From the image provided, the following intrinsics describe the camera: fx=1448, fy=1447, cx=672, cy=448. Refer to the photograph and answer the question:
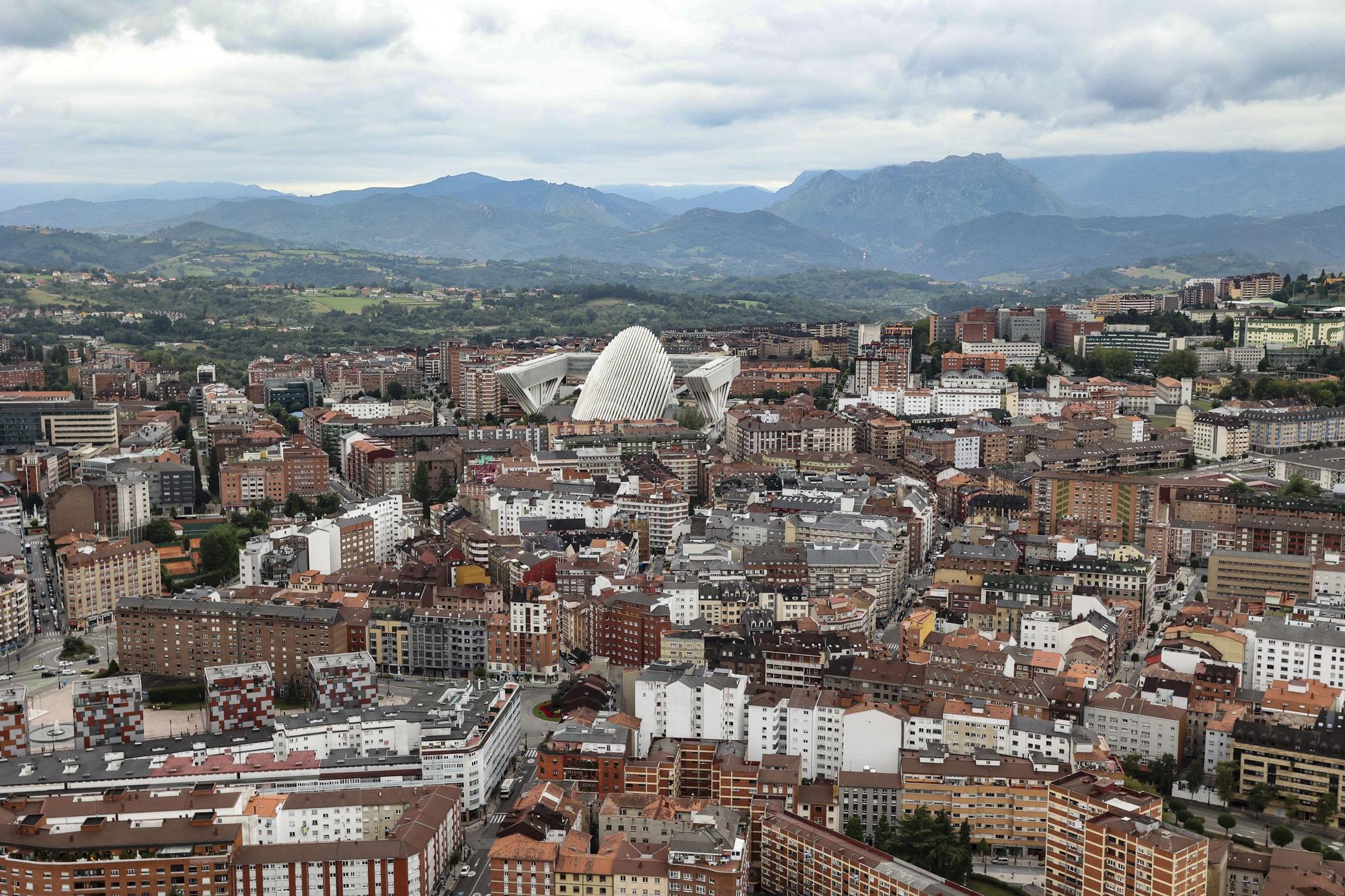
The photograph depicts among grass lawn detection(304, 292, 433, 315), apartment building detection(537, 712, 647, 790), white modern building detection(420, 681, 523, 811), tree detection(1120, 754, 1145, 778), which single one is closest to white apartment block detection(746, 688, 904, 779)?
apartment building detection(537, 712, 647, 790)

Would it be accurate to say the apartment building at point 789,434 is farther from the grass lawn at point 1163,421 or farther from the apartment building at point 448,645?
the apartment building at point 448,645

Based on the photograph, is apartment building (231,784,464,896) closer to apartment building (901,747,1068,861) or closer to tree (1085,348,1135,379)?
apartment building (901,747,1068,861)

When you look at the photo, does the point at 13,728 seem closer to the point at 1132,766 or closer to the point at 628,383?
the point at 1132,766

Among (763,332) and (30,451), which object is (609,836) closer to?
(30,451)

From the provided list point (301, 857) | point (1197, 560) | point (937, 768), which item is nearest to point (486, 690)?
point (301, 857)

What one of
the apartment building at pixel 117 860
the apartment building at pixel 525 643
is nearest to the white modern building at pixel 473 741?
the apartment building at pixel 525 643

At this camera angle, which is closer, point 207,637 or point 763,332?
point 207,637
